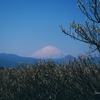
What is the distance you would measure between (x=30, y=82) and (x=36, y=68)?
77cm

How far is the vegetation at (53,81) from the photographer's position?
972cm

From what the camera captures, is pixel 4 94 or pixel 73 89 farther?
pixel 4 94

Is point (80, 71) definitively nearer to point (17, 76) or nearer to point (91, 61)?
point (91, 61)

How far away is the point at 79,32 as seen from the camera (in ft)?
38.8

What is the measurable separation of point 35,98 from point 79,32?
3811 millimetres

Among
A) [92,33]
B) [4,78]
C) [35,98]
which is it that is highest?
[92,33]

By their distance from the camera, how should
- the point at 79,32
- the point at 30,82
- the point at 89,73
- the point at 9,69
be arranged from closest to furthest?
the point at 89,73
the point at 79,32
the point at 30,82
the point at 9,69

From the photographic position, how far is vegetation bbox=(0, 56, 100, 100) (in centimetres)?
972

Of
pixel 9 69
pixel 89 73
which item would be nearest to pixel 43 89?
pixel 89 73

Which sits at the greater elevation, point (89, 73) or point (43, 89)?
point (89, 73)

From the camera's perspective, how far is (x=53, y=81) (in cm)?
1149

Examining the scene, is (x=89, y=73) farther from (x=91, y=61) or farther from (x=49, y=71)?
(x=49, y=71)

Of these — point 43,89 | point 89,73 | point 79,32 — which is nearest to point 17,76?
point 43,89

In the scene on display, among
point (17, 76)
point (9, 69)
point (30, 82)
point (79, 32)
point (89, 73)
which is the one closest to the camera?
point (89, 73)
